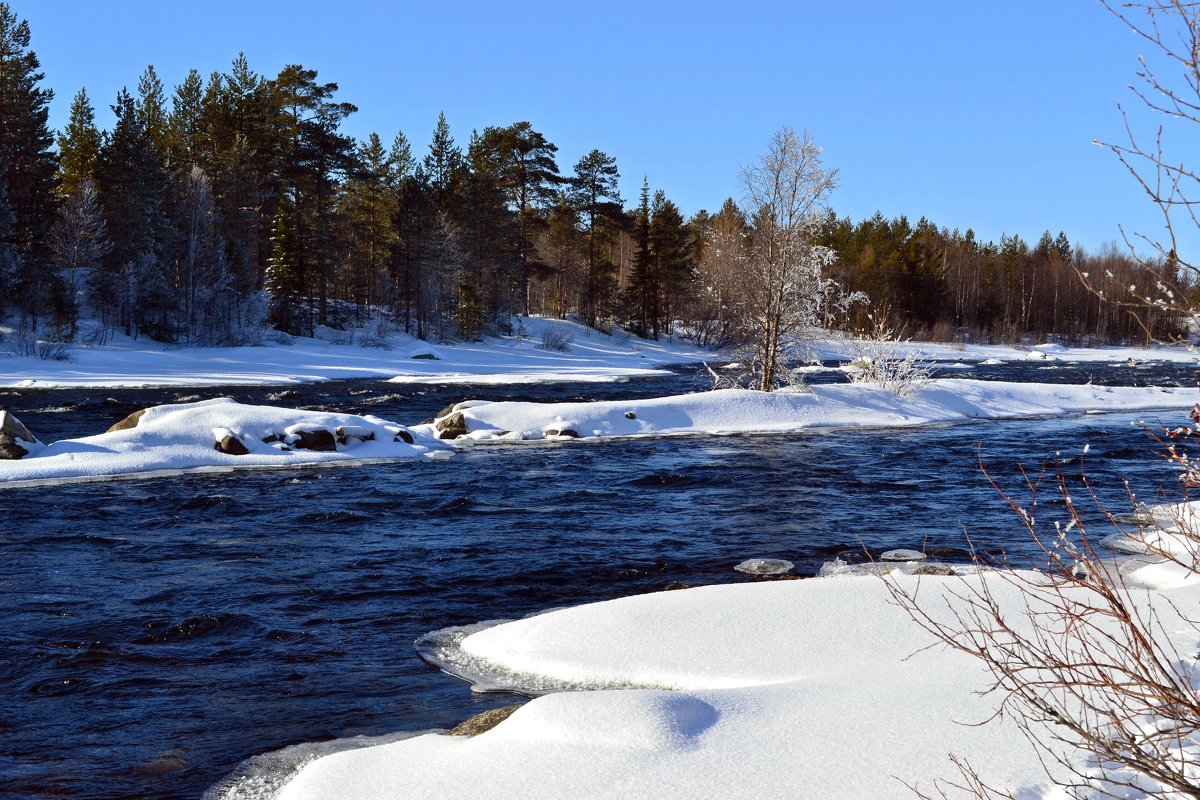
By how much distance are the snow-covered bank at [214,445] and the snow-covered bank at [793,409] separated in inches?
90.2

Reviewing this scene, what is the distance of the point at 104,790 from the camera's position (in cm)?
454

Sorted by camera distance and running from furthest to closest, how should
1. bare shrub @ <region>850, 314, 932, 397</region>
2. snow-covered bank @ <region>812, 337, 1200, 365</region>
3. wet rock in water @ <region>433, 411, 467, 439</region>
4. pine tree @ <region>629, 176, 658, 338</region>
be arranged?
pine tree @ <region>629, 176, 658, 338</region>, snow-covered bank @ <region>812, 337, 1200, 365</region>, bare shrub @ <region>850, 314, 932, 397</region>, wet rock in water @ <region>433, 411, 467, 439</region>

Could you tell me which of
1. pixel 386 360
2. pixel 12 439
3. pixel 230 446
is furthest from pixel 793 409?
pixel 386 360

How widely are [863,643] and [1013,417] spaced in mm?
18066

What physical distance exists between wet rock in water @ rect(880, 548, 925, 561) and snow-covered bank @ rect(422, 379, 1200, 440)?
9.54m

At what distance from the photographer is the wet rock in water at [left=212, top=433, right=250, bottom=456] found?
14523 millimetres

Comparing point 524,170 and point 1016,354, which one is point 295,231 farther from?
point 1016,354

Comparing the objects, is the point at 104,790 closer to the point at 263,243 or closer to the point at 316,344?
the point at 316,344

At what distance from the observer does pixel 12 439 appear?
1357 centimetres

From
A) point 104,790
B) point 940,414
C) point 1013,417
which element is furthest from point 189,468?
point 1013,417

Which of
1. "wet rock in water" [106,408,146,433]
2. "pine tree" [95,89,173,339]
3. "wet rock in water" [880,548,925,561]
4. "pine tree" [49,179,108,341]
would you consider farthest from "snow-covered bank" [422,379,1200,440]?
"pine tree" [95,89,173,339]

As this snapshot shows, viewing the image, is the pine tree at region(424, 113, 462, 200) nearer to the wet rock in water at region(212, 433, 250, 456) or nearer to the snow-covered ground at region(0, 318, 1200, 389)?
the snow-covered ground at region(0, 318, 1200, 389)

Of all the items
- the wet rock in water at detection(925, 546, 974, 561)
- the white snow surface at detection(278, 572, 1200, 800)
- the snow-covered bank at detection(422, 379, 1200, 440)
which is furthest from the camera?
the snow-covered bank at detection(422, 379, 1200, 440)

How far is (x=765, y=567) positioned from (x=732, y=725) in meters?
4.35
